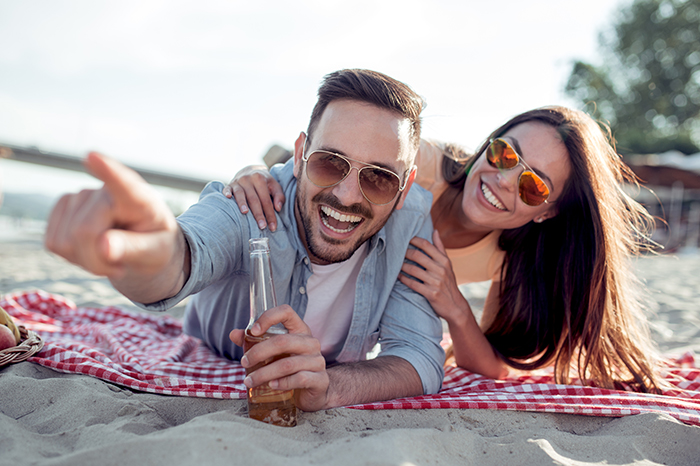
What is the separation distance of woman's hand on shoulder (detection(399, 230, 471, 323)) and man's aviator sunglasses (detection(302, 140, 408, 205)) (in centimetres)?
54

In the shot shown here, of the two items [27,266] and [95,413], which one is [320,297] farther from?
[27,266]

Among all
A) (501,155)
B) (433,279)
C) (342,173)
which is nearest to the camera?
(342,173)

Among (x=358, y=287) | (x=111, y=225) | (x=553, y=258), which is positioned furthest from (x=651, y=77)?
(x=111, y=225)

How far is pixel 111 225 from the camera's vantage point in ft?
3.30

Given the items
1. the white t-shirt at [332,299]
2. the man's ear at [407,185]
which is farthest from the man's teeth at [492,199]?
the white t-shirt at [332,299]

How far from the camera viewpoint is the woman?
2.64 meters

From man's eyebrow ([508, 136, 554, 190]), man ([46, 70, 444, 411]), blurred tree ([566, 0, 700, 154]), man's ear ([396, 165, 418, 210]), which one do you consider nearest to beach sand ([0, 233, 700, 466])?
man ([46, 70, 444, 411])

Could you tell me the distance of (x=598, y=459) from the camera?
1.56m

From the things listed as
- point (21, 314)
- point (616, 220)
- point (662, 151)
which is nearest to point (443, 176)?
point (616, 220)

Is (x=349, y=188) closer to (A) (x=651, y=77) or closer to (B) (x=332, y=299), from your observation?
(B) (x=332, y=299)

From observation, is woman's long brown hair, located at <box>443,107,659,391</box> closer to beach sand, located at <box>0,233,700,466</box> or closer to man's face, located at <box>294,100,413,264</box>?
beach sand, located at <box>0,233,700,466</box>

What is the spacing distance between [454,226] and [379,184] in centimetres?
135

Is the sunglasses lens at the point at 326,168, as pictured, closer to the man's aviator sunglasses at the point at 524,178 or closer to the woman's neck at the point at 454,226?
the man's aviator sunglasses at the point at 524,178

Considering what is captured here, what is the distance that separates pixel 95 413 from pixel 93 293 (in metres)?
3.87
